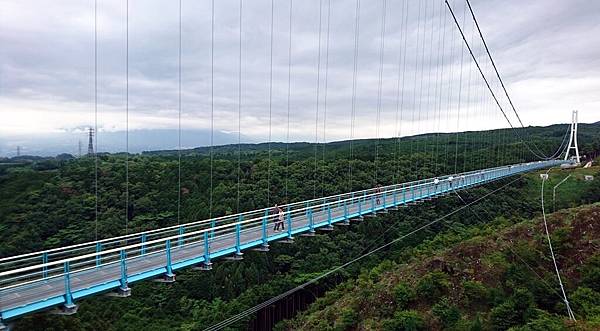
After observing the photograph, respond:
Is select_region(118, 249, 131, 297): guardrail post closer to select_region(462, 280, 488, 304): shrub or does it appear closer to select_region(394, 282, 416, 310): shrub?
select_region(394, 282, 416, 310): shrub

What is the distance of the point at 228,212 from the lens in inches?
1261

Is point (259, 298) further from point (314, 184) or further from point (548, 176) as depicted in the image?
point (548, 176)

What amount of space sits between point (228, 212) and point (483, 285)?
17.2 m

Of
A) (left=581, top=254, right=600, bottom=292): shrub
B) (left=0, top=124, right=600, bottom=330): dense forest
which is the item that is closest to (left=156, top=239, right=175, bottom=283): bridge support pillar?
(left=0, top=124, right=600, bottom=330): dense forest

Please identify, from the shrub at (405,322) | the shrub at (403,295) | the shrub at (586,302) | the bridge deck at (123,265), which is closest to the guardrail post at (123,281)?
the bridge deck at (123,265)

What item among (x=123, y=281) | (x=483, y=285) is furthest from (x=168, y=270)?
(x=483, y=285)

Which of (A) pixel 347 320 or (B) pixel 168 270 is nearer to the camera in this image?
(B) pixel 168 270

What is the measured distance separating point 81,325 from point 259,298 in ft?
44.0

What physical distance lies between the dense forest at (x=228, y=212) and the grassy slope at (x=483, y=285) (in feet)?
0.82

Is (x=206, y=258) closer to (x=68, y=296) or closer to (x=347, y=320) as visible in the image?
(x=68, y=296)

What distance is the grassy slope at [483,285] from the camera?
18516 mm

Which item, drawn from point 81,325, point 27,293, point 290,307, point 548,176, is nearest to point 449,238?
point 290,307

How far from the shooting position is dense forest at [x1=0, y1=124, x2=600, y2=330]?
24.7 m

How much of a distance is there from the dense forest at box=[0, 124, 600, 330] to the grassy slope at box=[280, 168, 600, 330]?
0.25 m
